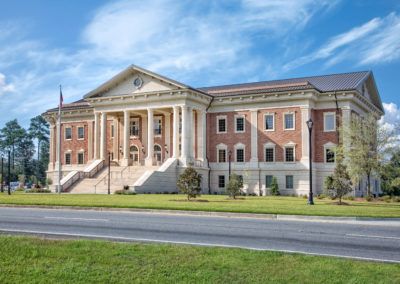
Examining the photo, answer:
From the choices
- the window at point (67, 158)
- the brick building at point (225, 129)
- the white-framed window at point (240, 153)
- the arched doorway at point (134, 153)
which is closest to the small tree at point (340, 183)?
the brick building at point (225, 129)

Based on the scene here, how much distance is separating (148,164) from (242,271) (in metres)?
38.9

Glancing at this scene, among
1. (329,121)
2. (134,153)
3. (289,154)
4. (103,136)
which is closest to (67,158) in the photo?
(103,136)

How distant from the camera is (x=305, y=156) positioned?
4484 centimetres

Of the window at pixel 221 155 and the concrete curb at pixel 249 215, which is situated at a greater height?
the window at pixel 221 155

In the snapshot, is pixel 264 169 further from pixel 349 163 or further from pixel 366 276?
pixel 366 276

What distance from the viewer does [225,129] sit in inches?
1939

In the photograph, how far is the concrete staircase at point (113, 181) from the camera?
4338 cm

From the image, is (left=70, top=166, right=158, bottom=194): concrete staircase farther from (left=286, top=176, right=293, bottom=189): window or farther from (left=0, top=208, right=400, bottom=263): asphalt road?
(left=0, top=208, right=400, bottom=263): asphalt road

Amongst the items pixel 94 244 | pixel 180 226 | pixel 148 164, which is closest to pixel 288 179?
pixel 148 164

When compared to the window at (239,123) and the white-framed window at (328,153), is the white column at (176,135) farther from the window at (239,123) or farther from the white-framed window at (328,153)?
the white-framed window at (328,153)

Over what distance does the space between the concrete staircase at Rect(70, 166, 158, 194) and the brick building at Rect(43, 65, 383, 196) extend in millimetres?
100

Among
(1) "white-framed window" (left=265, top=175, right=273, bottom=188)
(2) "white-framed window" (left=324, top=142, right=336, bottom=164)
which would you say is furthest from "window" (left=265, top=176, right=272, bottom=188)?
(2) "white-framed window" (left=324, top=142, right=336, bottom=164)

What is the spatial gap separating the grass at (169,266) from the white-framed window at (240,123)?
1540 inches

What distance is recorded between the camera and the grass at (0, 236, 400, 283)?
7.47 meters
